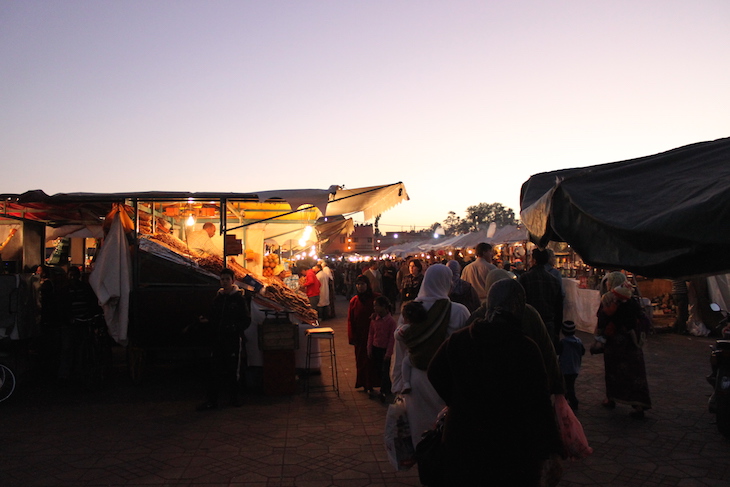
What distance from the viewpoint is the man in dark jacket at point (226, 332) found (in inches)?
308

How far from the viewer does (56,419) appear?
287 inches

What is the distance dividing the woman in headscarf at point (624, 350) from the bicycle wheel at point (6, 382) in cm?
771

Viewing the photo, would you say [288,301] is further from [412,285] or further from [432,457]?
[432,457]

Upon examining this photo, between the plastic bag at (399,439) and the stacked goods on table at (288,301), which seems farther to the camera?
the stacked goods on table at (288,301)

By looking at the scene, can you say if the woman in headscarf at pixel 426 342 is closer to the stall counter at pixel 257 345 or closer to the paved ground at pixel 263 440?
the paved ground at pixel 263 440

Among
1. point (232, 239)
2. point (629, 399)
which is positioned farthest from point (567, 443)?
point (232, 239)

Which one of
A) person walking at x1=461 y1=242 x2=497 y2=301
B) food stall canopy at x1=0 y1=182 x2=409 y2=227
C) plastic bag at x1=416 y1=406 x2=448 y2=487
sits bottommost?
plastic bag at x1=416 y1=406 x2=448 y2=487

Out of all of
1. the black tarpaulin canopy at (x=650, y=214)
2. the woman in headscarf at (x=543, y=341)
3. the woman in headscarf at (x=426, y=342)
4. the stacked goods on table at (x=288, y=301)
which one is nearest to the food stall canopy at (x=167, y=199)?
the stacked goods on table at (x=288, y=301)

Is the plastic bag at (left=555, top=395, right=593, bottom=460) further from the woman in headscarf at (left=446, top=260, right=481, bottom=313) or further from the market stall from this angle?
the market stall

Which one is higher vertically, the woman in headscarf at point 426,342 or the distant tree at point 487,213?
the distant tree at point 487,213

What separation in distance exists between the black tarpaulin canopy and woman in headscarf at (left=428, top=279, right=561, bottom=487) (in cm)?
85

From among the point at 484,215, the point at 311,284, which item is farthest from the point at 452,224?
the point at 311,284

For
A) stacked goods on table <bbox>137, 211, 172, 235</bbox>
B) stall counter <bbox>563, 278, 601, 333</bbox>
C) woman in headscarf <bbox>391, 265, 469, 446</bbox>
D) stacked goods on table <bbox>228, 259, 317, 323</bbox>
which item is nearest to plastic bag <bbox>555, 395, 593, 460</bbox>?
woman in headscarf <bbox>391, 265, 469, 446</bbox>

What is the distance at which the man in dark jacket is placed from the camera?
781cm
